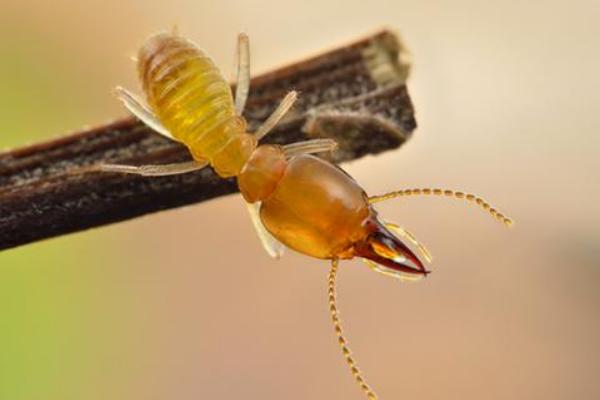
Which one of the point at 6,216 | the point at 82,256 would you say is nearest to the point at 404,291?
the point at 82,256

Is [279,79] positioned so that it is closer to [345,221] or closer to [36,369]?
[345,221]

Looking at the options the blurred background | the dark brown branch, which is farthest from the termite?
the blurred background

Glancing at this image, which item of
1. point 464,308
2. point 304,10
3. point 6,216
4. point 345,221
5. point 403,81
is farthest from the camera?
point 304,10

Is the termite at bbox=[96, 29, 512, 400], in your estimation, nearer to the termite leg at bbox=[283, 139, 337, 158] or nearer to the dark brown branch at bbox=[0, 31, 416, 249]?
Result: the termite leg at bbox=[283, 139, 337, 158]

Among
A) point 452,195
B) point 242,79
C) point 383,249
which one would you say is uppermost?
point 242,79

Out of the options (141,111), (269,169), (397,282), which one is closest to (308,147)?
(269,169)

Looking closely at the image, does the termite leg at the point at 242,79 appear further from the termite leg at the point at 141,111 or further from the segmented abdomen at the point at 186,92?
the termite leg at the point at 141,111

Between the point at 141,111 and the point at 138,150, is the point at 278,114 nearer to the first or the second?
the point at 138,150

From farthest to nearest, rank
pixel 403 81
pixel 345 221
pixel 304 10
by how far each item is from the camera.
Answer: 1. pixel 304 10
2. pixel 345 221
3. pixel 403 81
